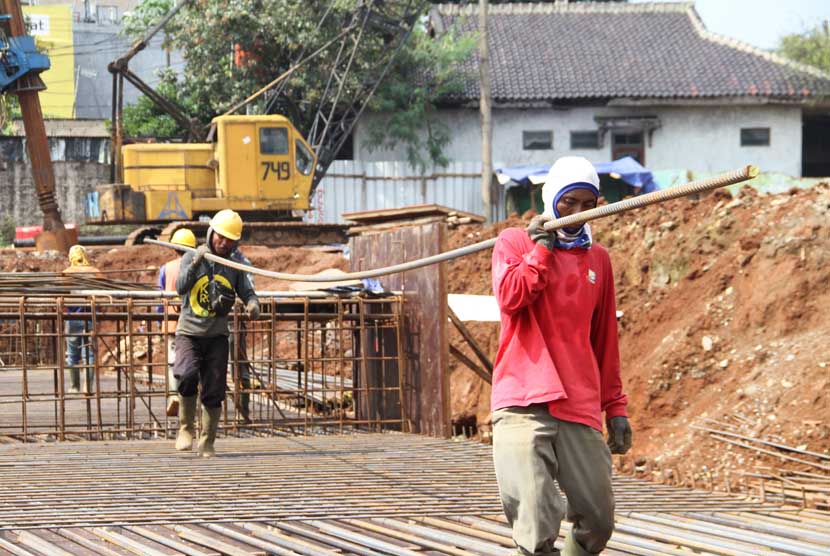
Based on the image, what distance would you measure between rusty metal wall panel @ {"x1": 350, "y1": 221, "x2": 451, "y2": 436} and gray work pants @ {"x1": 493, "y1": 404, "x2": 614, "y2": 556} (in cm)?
526

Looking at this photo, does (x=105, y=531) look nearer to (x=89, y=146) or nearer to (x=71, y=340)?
(x=71, y=340)

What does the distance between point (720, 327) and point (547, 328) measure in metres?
9.66

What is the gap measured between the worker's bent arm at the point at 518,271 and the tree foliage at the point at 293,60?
84.2 ft

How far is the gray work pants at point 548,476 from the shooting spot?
4125 millimetres

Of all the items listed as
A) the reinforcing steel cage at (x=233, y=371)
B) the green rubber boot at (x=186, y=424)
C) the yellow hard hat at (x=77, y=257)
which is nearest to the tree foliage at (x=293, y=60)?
the yellow hard hat at (x=77, y=257)

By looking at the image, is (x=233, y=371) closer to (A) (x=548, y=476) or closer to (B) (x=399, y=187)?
(A) (x=548, y=476)

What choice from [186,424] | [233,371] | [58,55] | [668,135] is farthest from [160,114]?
[186,424]

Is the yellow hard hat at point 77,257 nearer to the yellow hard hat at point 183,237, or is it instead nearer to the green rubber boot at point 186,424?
the yellow hard hat at point 183,237

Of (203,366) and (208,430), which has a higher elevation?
(203,366)

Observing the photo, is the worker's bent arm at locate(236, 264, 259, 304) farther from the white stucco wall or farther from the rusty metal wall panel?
the white stucco wall

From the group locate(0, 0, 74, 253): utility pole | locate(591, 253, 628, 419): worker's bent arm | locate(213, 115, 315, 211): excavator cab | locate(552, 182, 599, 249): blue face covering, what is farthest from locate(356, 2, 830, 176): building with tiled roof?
locate(552, 182, 599, 249): blue face covering

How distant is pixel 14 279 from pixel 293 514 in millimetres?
→ 5293

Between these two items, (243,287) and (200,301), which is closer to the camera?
(200,301)

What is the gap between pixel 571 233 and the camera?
430 centimetres
